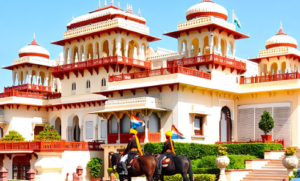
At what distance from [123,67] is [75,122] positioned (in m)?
7.42

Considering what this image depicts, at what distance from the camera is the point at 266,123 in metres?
30.3

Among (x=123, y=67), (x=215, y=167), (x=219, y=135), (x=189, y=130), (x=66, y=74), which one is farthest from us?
(x=66, y=74)

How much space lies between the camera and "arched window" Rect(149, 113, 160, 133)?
30.2 m

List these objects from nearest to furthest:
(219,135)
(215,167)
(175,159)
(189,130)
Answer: (175,159)
(215,167)
(189,130)
(219,135)

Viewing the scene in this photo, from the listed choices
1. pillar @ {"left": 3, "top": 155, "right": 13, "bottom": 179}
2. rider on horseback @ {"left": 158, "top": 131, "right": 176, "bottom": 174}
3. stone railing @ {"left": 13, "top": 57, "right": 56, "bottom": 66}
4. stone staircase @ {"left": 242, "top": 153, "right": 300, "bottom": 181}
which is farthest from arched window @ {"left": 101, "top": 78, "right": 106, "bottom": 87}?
rider on horseback @ {"left": 158, "top": 131, "right": 176, "bottom": 174}

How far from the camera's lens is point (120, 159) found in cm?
1906

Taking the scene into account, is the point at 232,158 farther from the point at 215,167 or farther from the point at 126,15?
the point at 126,15

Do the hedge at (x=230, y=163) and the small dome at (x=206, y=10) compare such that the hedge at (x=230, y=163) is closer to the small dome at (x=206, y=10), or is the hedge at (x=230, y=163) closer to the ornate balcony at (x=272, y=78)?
the ornate balcony at (x=272, y=78)

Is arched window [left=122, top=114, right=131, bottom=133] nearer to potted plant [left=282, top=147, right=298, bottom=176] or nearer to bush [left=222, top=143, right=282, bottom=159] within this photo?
bush [left=222, top=143, right=282, bottom=159]

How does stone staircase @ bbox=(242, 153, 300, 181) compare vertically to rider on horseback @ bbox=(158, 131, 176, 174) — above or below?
below

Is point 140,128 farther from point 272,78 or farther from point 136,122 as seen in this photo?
point 272,78

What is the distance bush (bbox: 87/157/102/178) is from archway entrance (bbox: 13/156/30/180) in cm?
460

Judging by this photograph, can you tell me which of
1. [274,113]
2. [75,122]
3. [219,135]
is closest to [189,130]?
[219,135]

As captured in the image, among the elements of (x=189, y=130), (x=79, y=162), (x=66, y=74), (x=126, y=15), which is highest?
(x=126, y=15)
